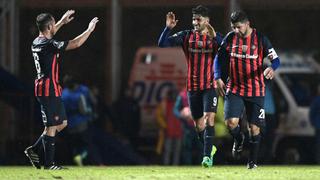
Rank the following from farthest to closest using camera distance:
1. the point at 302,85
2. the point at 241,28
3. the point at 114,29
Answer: the point at 114,29
the point at 302,85
the point at 241,28

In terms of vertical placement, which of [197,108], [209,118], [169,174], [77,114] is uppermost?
[197,108]

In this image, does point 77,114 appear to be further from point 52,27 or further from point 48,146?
point 52,27

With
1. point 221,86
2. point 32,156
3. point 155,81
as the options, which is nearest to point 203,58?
point 221,86

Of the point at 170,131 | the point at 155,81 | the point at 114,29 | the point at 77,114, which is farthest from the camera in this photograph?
the point at 114,29

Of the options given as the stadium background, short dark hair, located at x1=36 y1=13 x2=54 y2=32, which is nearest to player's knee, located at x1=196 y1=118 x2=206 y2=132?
short dark hair, located at x1=36 y1=13 x2=54 y2=32

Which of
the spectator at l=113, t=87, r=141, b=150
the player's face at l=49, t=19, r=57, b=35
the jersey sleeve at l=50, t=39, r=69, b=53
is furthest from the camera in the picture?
the spectator at l=113, t=87, r=141, b=150

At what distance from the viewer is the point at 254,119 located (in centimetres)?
1628

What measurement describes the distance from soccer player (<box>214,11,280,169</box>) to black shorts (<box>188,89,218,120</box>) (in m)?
0.33

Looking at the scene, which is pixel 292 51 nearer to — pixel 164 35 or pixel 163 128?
pixel 163 128

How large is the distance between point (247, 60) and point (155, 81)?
10.1 metres

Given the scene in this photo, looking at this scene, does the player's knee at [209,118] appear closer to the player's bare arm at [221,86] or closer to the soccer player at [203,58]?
the soccer player at [203,58]

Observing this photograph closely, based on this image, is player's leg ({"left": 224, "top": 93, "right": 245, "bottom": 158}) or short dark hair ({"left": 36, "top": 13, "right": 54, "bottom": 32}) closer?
short dark hair ({"left": 36, "top": 13, "right": 54, "bottom": 32})

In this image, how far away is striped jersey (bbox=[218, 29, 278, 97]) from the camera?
16125 millimetres

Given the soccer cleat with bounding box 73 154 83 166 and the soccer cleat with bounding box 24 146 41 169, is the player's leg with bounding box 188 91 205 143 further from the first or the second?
the soccer cleat with bounding box 73 154 83 166
